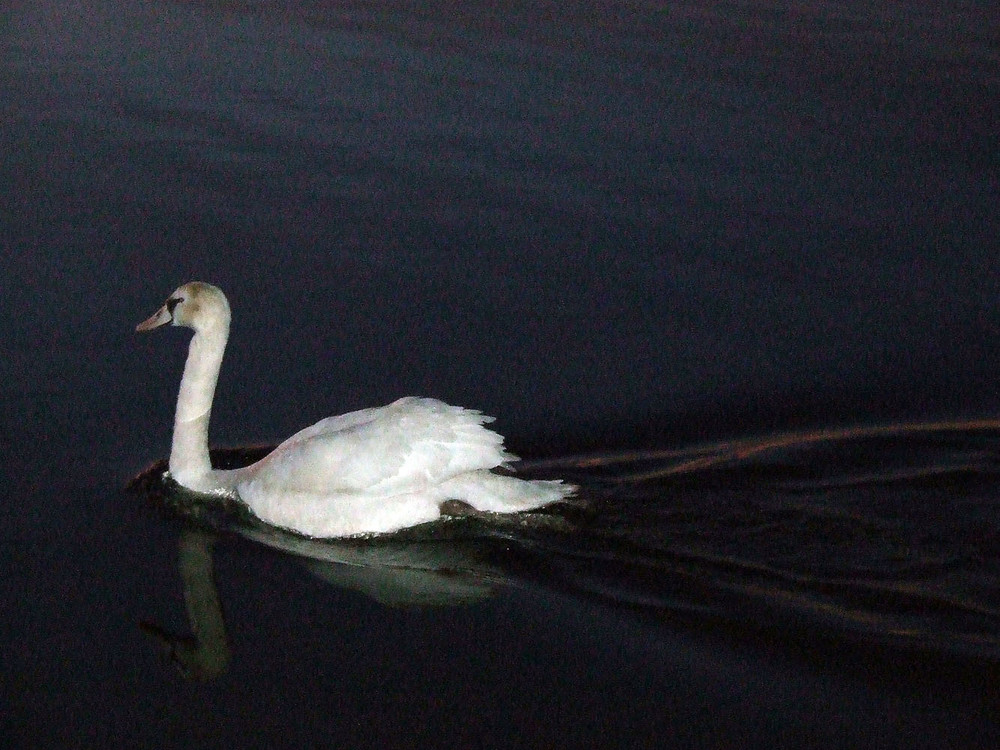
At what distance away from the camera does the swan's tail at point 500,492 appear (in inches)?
316

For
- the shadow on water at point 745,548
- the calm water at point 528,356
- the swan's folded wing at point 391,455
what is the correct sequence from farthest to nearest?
the swan's folded wing at point 391,455 → the shadow on water at point 745,548 → the calm water at point 528,356

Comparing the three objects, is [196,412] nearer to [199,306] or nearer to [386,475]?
[199,306]

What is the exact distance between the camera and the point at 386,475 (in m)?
7.96

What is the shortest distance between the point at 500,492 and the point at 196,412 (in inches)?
70.6

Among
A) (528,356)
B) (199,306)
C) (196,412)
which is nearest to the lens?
(199,306)

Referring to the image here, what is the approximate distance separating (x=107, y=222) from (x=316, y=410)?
3234 mm

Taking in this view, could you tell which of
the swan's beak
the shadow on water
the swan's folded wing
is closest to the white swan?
the swan's folded wing

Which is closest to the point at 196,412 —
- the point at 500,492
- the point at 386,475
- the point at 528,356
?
the point at 386,475

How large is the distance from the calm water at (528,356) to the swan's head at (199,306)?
3.01ft

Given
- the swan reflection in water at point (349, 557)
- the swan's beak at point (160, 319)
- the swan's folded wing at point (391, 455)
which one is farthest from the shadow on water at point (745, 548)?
the swan's beak at point (160, 319)

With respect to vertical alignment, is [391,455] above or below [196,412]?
below

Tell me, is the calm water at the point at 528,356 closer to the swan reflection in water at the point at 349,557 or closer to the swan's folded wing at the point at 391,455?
the swan reflection in water at the point at 349,557

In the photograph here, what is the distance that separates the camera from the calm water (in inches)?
269

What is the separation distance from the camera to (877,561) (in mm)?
7738
